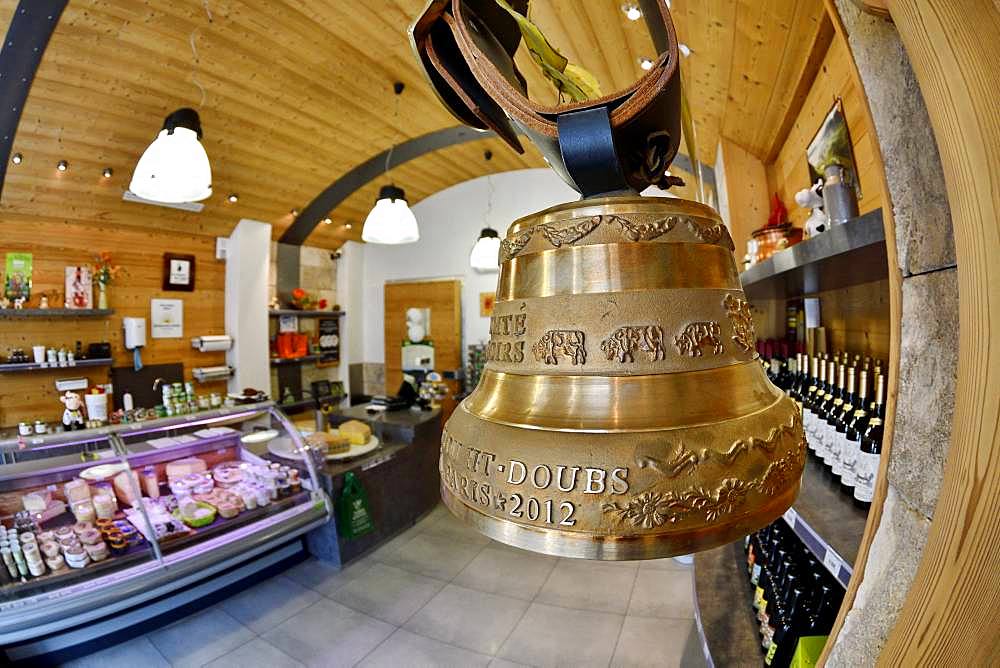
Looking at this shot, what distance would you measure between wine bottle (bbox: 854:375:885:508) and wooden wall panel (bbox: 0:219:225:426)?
5874 mm

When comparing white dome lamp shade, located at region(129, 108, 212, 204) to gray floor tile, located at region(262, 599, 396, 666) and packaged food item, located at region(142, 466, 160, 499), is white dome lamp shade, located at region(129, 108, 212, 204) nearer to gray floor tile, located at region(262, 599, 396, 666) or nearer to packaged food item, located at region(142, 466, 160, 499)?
packaged food item, located at region(142, 466, 160, 499)

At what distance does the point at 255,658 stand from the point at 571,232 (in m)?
2.81

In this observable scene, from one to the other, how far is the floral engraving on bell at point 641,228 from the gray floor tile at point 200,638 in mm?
2933

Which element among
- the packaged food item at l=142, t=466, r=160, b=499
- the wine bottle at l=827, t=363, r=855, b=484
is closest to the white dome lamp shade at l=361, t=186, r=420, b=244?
the packaged food item at l=142, t=466, r=160, b=499

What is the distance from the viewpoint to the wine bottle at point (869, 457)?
3.54 ft

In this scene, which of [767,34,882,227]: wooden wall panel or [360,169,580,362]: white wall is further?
[360,169,580,362]: white wall

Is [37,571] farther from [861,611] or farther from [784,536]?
[784,536]

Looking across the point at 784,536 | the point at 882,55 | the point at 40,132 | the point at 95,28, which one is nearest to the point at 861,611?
the point at 882,55

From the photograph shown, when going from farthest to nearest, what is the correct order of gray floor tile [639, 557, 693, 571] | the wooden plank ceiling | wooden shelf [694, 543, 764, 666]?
gray floor tile [639, 557, 693, 571] < the wooden plank ceiling < wooden shelf [694, 543, 764, 666]

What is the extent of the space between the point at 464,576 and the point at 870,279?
2.81 metres

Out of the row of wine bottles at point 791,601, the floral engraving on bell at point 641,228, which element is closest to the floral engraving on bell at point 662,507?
the floral engraving on bell at point 641,228

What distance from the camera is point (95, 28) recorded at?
8.95ft

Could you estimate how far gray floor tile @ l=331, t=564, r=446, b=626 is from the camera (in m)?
2.65

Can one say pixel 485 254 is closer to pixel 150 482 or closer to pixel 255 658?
pixel 150 482
